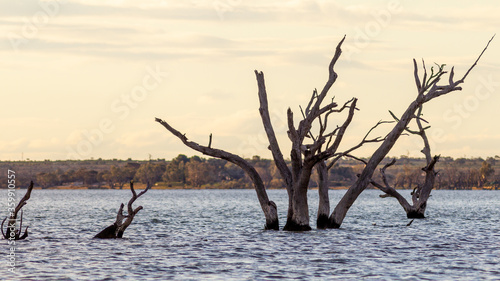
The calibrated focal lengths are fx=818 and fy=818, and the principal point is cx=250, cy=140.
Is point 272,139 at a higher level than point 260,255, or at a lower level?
higher

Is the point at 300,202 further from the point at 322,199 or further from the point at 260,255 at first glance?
the point at 260,255

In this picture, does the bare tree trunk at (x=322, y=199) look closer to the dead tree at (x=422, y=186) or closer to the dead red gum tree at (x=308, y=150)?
the dead red gum tree at (x=308, y=150)

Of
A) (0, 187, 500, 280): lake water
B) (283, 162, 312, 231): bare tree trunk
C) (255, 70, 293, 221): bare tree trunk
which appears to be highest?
(255, 70, 293, 221): bare tree trunk

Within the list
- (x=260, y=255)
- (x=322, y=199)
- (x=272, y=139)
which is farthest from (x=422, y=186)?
(x=260, y=255)

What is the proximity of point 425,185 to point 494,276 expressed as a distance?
27205 mm

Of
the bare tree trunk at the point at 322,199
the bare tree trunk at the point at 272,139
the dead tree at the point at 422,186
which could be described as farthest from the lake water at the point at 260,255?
the dead tree at the point at 422,186

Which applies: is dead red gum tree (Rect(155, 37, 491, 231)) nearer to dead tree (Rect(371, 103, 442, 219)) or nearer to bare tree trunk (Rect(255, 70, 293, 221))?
bare tree trunk (Rect(255, 70, 293, 221))

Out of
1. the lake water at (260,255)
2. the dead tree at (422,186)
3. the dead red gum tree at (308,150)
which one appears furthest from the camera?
the dead tree at (422,186)

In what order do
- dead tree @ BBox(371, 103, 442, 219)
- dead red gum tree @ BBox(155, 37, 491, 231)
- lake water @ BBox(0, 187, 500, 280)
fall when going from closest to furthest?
1. lake water @ BBox(0, 187, 500, 280)
2. dead red gum tree @ BBox(155, 37, 491, 231)
3. dead tree @ BBox(371, 103, 442, 219)

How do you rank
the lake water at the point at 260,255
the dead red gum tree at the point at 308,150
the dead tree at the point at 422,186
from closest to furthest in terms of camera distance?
the lake water at the point at 260,255 < the dead red gum tree at the point at 308,150 < the dead tree at the point at 422,186

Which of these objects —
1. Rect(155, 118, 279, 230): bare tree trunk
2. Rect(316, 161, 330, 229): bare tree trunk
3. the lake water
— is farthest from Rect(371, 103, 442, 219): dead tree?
Rect(155, 118, 279, 230): bare tree trunk

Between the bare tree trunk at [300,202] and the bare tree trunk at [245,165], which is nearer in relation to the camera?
the bare tree trunk at [300,202]

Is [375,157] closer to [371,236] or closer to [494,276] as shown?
[371,236]

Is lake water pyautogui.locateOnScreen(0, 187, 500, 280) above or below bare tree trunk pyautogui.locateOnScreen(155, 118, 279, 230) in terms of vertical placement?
below
